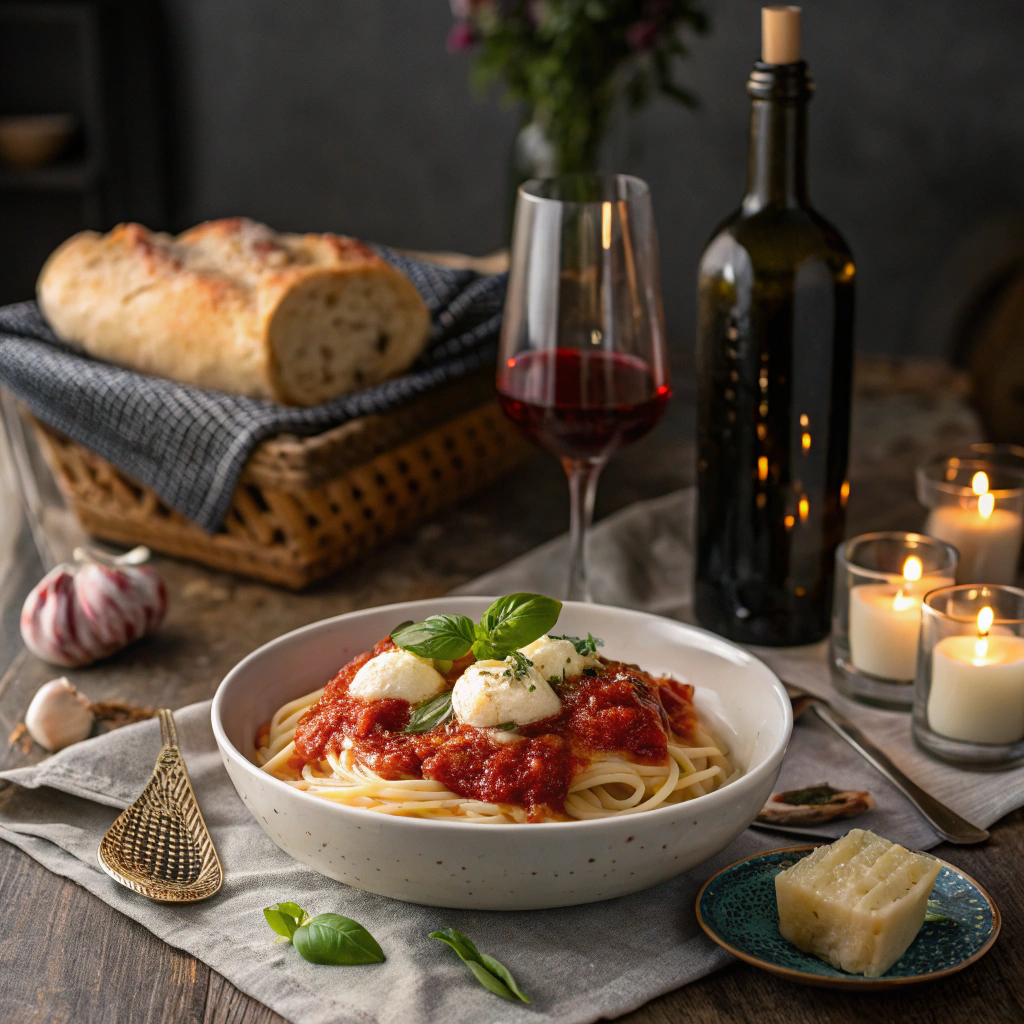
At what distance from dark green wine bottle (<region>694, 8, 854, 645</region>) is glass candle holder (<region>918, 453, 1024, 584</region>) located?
0.81 ft

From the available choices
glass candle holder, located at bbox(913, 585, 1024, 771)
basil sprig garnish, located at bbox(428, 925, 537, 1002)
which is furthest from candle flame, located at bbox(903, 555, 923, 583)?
basil sprig garnish, located at bbox(428, 925, 537, 1002)

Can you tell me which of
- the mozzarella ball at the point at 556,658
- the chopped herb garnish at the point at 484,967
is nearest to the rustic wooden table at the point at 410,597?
the chopped herb garnish at the point at 484,967

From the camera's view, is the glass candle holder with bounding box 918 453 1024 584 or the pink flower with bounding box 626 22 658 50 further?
the pink flower with bounding box 626 22 658 50

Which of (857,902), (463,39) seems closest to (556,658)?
(857,902)

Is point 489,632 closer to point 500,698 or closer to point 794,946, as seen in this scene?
point 500,698

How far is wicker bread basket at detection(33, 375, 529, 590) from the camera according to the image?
1.90 meters

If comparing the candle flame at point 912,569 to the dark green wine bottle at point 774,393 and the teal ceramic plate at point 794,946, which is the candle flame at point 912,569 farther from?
the teal ceramic plate at point 794,946

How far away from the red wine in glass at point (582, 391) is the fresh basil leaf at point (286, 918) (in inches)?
29.6

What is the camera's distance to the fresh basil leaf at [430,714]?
1235mm

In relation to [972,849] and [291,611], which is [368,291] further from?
[972,849]

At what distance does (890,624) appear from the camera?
1.58m

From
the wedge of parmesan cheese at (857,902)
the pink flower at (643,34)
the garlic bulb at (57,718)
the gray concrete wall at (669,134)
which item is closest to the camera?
the wedge of parmesan cheese at (857,902)

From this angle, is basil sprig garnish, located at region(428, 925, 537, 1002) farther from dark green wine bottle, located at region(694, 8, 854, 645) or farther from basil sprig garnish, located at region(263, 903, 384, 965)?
dark green wine bottle, located at region(694, 8, 854, 645)

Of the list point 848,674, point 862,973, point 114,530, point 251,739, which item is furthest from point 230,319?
point 862,973
